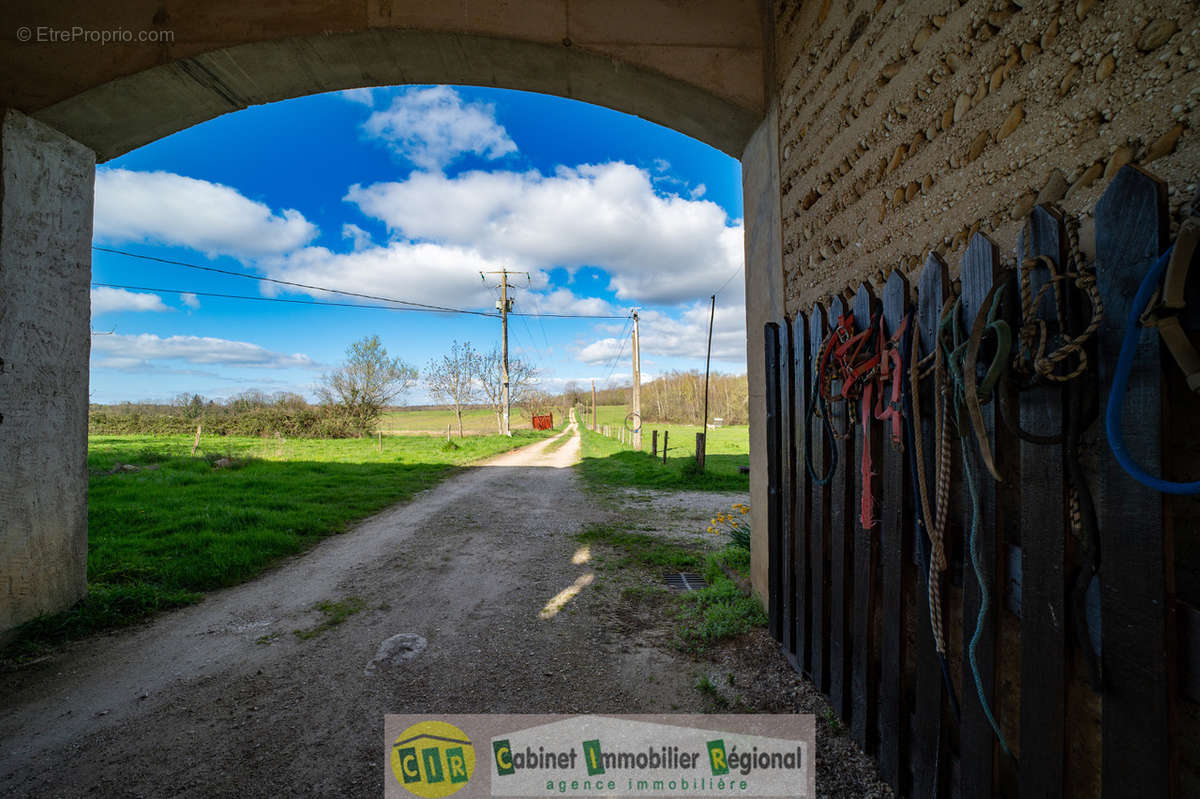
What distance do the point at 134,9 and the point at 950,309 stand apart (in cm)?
507

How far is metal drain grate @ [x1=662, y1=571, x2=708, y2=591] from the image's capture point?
4.13 metres

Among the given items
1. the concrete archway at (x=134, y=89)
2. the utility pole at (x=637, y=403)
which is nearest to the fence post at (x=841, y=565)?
the concrete archway at (x=134, y=89)

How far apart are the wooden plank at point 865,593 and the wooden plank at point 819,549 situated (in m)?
0.24

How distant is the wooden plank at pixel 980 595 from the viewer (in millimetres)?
1433

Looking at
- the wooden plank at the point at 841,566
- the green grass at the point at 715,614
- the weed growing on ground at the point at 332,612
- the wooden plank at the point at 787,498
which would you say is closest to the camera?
the wooden plank at the point at 841,566

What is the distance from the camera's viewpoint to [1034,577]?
1.30 m

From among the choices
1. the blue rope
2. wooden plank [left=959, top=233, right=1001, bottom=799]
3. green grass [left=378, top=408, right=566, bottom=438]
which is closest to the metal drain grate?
wooden plank [left=959, top=233, right=1001, bottom=799]

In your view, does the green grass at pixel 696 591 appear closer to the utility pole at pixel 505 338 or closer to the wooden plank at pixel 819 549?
the wooden plank at pixel 819 549

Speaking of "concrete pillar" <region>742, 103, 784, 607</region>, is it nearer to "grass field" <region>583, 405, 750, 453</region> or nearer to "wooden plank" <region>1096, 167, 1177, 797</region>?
"wooden plank" <region>1096, 167, 1177, 797</region>

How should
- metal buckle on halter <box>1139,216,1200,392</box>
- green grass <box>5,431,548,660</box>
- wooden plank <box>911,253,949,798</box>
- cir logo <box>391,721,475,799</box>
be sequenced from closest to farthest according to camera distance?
metal buckle on halter <box>1139,216,1200,392</box>
wooden plank <box>911,253,949,798</box>
cir logo <box>391,721,475,799</box>
green grass <box>5,431,548,660</box>

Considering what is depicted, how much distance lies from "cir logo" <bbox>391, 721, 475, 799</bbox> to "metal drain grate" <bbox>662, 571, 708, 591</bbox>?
2240 millimetres

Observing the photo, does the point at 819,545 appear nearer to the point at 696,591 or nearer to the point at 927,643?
the point at 927,643

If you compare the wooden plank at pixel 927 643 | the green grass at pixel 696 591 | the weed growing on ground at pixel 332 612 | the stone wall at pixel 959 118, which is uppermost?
the stone wall at pixel 959 118

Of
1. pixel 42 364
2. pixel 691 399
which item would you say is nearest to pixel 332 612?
pixel 42 364
